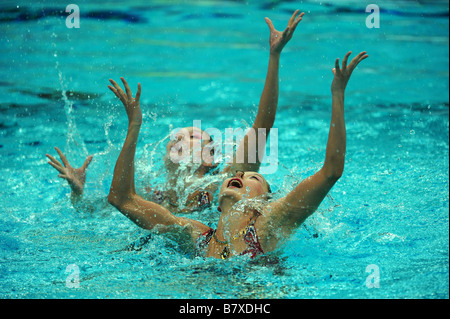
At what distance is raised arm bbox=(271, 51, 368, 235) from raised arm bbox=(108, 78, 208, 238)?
0.65 meters

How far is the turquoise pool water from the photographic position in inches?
106

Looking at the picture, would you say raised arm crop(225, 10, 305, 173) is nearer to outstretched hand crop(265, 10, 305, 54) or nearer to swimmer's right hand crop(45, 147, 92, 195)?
outstretched hand crop(265, 10, 305, 54)

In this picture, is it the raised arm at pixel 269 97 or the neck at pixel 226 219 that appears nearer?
the neck at pixel 226 219

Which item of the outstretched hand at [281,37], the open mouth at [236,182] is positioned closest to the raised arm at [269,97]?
the outstretched hand at [281,37]

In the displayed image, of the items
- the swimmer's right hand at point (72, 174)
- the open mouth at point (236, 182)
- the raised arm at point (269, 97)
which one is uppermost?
the raised arm at point (269, 97)

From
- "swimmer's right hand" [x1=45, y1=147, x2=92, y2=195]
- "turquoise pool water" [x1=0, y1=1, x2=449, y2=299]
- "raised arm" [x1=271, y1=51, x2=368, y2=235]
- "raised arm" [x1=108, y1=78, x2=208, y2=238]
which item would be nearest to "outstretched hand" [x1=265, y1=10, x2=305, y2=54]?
"raised arm" [x1=271, y1=51, x2=368, y2=235]

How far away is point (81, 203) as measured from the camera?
3570mm

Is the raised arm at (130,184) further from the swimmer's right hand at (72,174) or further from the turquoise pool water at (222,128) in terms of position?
the swimmer's right hand at (72,174)

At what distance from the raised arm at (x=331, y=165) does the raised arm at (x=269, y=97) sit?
0.71 m

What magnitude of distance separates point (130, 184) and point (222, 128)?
9.89ft

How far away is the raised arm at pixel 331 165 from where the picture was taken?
228cm

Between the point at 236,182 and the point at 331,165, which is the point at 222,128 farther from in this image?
the point at 331,165

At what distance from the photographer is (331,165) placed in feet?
7.47

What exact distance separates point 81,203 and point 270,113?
1.50 meters
